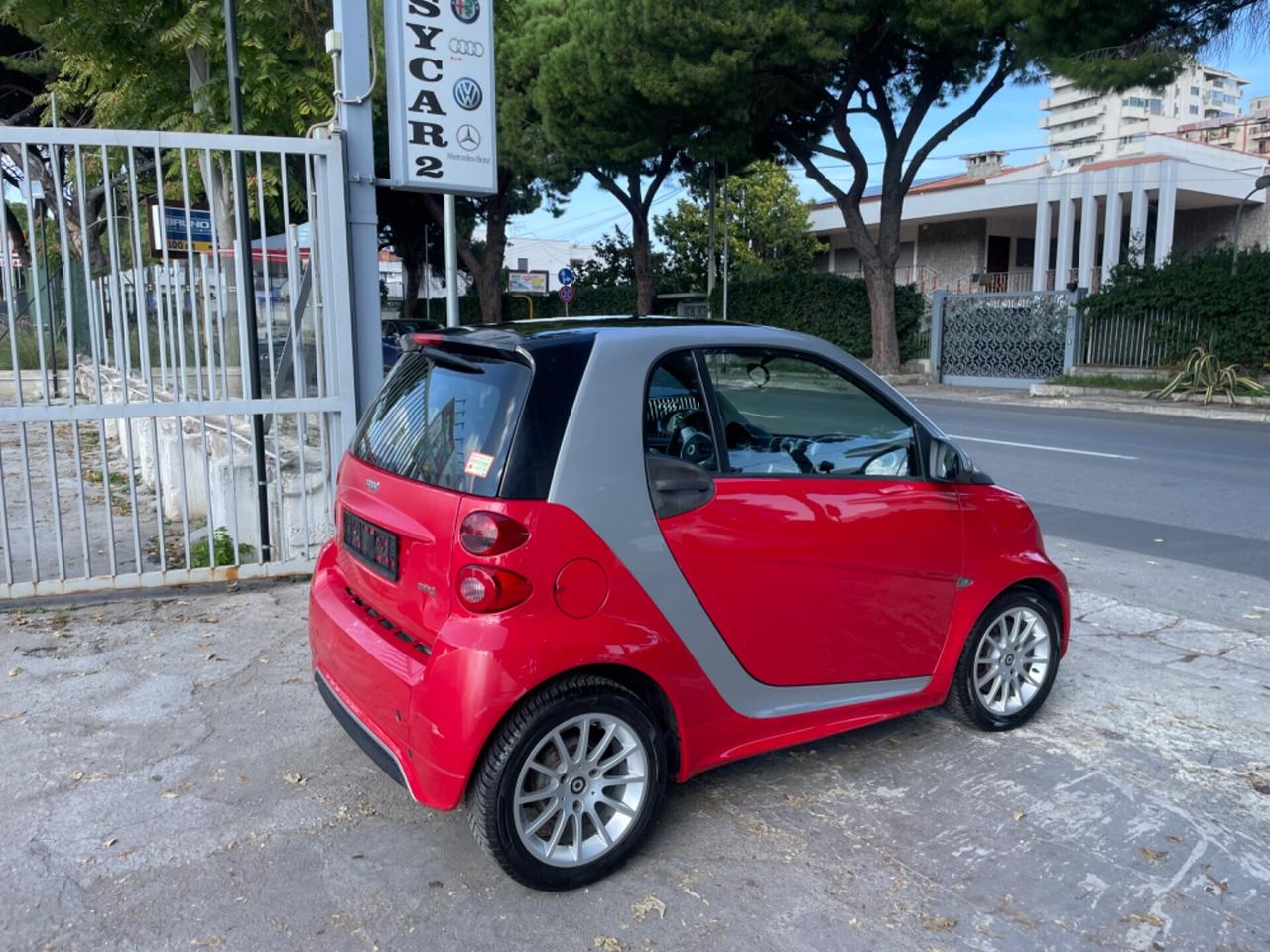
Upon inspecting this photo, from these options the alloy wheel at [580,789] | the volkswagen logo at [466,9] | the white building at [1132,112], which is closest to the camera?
the alloy wheel at [580,789]

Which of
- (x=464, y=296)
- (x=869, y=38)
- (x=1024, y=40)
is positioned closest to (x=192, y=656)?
(x=1024, y=40)

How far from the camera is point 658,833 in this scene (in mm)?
3314

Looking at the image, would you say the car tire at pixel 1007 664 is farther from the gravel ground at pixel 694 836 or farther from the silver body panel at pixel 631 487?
the silver body panel at pixel 631 487

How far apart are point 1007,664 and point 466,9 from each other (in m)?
4.80

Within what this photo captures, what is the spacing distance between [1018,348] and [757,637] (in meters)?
22.5

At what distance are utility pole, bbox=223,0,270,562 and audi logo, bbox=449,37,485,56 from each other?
1.31m

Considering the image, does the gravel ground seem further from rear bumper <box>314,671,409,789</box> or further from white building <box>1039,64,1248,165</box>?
white building <box>1039,64,1248,165</box>

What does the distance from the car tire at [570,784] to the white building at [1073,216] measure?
88.0 ft

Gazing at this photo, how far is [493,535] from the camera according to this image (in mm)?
2840

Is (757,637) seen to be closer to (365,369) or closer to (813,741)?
(813,741)

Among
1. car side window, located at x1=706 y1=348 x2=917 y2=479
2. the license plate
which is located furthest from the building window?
the license plate

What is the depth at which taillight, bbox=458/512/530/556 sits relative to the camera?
2.84m

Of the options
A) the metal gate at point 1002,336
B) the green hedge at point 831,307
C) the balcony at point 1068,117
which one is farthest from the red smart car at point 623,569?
Answer: the balcony at point 1068,117

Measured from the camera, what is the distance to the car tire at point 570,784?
284 centimetres
